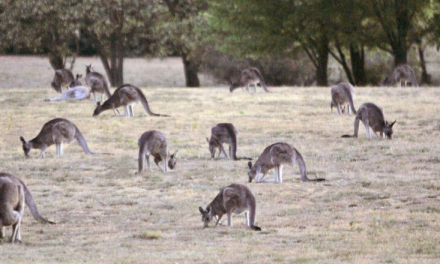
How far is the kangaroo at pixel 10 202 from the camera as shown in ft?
31.8

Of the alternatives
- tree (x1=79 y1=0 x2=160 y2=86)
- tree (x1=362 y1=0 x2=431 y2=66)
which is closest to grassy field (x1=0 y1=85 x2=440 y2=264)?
tree (x1=362 y1=0 x2=431 y2=66)

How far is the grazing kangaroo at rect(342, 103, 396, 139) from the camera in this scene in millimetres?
18453

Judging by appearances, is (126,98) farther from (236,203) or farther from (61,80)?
(236,203)

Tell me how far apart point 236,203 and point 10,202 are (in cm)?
238

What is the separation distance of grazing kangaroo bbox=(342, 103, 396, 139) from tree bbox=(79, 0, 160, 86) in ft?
75.2

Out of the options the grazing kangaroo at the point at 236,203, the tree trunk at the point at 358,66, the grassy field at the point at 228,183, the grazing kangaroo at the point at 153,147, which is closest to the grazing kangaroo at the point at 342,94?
the grassy field at the point at 228,183

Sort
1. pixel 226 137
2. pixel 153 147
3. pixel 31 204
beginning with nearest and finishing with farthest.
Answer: pixel 31 204
pixel 153 147
pixel 226 137

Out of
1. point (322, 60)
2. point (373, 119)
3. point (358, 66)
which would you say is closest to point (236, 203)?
point (373, 119)

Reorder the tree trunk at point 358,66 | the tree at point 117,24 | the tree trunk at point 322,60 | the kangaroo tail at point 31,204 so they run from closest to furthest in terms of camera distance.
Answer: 1. the kangaroo tail at point 31,204
2. the tree at point 117,24
3. the tree trunk at point 322,60
4. the tree trunk at point 358,66

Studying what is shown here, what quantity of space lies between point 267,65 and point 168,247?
37682 millimetres

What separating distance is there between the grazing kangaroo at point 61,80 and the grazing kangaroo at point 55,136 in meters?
12.4

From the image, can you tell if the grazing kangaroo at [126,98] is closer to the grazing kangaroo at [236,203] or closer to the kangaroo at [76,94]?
the kangaroo at [76,94]

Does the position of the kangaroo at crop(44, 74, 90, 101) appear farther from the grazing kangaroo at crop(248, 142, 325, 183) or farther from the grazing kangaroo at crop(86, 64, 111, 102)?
the grazing kangaroo at crop(248, 142, 325, 183)

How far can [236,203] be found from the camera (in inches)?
422
